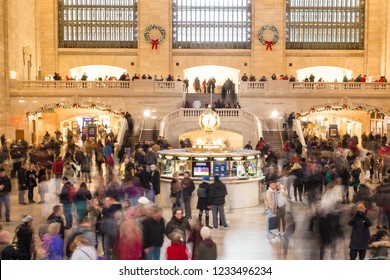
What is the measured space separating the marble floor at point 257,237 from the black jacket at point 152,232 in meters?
2.18

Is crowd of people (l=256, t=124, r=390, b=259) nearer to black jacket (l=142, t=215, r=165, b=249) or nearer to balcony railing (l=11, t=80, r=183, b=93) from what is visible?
black jacket (l=142, t=215, r=165, b=249)

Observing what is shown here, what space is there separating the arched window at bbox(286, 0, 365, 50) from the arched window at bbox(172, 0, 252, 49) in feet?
9.58

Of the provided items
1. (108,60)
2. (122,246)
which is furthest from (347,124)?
(122,246)

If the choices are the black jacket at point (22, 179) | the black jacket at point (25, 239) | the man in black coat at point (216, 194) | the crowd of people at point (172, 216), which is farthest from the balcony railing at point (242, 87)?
the black jacket at point (25, 239)

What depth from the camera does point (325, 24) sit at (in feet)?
135

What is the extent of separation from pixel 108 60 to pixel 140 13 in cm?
376

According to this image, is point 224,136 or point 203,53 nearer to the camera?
point 224,136

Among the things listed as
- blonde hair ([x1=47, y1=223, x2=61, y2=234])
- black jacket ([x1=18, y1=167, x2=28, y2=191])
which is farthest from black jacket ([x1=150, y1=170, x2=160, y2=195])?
blonde hair ([x1=47, y1=223, x2=61, y2=234])

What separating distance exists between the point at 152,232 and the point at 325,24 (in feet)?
112

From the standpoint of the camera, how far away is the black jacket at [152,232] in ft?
31.8

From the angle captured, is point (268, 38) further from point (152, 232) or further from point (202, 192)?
point (152, 232)

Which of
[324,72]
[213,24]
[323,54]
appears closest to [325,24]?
[323,54]

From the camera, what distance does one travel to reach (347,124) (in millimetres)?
38312

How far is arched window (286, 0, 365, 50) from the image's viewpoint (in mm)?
41156
